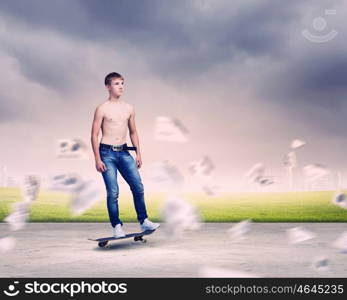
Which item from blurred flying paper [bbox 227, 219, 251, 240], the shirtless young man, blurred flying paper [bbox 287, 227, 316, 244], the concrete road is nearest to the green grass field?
blurred flying paper [bbox 227, 219, 251, 240]

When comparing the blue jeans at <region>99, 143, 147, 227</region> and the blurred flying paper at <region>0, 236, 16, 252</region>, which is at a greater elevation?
the blue jeans at <region>99, 143, 147, 227</region>

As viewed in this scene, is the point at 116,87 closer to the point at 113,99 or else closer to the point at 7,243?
the point at 113,99

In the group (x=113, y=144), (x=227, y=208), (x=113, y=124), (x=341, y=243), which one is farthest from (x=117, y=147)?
(x=227, y=208)

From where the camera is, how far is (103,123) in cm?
732

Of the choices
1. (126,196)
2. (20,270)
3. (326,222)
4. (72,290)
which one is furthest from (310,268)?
(126,196)

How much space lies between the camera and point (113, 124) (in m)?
7.30

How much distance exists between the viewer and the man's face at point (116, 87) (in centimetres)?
730

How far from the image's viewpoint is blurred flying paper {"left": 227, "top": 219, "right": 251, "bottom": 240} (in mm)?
8780

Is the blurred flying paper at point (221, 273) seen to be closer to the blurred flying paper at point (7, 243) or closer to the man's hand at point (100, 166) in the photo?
the man's hand at point (100, 166)

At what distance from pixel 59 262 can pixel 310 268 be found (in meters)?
2.74

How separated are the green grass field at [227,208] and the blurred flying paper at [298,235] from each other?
2075mm

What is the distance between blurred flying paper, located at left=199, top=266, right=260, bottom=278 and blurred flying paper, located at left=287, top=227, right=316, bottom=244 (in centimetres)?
258

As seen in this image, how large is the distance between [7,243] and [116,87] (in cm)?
288

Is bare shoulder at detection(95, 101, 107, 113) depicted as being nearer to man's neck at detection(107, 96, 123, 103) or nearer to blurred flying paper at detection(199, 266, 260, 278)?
man's neck at detection(107, 96, 123, 103)
